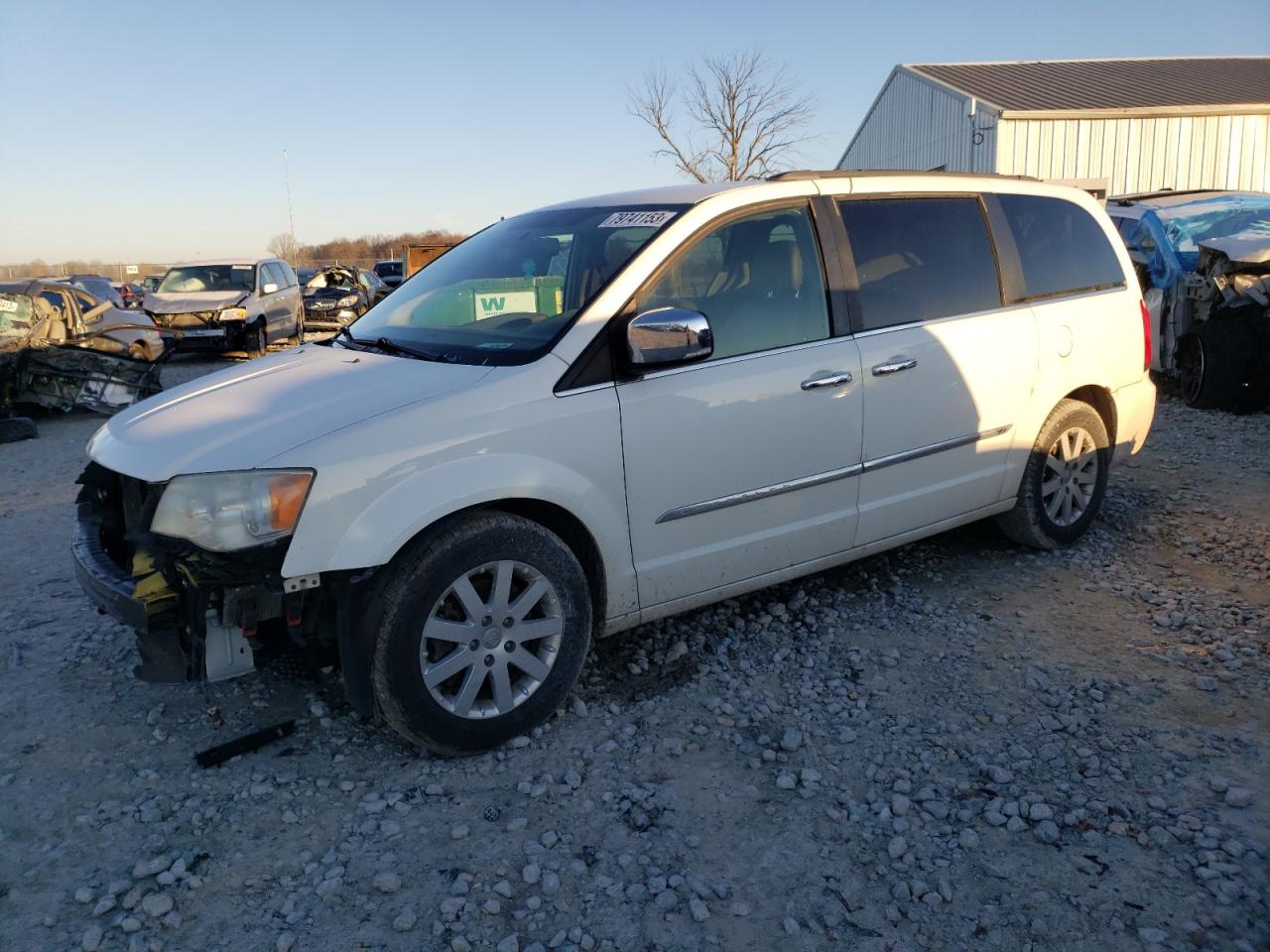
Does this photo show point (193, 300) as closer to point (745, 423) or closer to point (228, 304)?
point (228, 304)

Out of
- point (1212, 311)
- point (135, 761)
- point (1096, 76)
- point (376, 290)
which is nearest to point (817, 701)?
point (135, 761)

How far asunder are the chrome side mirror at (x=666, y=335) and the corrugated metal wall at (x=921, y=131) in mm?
17570

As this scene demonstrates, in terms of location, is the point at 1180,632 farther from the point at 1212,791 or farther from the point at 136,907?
the point at 136,907

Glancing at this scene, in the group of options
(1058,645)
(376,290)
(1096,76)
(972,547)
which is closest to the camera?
(1058,645)

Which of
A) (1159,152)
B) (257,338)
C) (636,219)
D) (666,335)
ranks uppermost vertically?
(1159,152)

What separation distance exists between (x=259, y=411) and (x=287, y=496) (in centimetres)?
53

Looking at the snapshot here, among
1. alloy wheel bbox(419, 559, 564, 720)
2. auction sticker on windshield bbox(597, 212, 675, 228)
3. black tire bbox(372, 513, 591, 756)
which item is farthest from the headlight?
auction sticker on windshield bbox(597, 212, 675, 228)

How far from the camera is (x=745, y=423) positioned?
136 inches

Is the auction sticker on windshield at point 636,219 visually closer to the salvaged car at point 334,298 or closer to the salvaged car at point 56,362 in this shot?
the salvaged car at point 56,362

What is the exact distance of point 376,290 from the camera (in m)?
22.5

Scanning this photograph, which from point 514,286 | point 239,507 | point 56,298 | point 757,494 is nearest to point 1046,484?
point 757,494

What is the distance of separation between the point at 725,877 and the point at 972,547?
3009 mm

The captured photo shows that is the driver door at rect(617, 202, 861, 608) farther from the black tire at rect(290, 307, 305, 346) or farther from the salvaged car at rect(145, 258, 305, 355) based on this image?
the black tire at rect(290, 307, 305, 346)

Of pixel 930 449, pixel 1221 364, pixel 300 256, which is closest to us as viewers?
pixel 930 449
